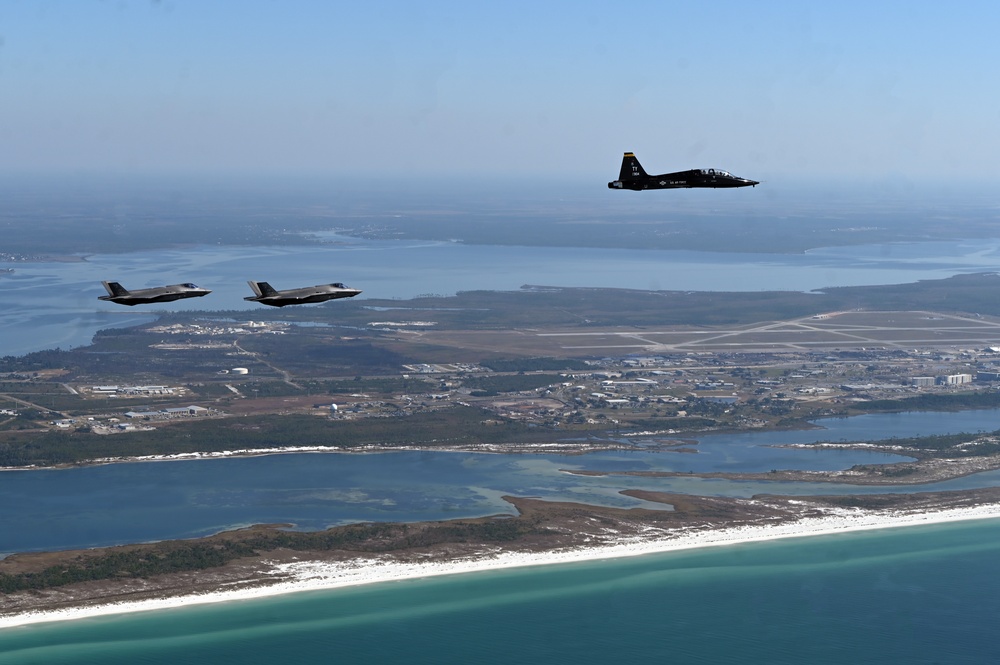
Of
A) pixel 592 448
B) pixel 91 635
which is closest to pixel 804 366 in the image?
pixel 592 448

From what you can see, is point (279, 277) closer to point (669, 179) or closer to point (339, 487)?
point (339, 487)

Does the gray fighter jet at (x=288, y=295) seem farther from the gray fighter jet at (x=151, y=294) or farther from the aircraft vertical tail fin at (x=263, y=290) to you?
the gray fighter jet at (x=151, y=294)

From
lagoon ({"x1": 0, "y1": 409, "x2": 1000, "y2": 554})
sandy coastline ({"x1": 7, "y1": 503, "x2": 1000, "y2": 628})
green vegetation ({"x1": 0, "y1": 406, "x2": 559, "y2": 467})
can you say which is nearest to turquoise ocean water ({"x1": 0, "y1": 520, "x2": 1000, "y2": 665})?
sandy coastline ({"x1": 7, "y1": 503, "x2": 1000, "y2": 628})

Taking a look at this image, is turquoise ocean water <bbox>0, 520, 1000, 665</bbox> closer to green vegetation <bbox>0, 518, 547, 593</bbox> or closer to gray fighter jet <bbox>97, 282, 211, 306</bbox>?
green vegetation <bbox>0, 518, 547, 593</bbox>

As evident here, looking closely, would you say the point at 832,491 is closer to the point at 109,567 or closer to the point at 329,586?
the point at 329,586

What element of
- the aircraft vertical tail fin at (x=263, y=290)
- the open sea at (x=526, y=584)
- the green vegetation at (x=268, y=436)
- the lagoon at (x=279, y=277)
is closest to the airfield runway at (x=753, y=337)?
the lagoon at (x=279, y=277)

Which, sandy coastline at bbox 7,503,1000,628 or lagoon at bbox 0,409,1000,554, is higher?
lagoon at bbox 0,409,1000,554
